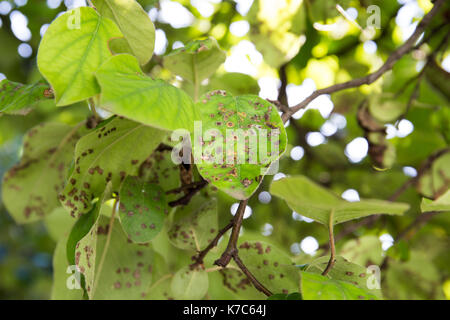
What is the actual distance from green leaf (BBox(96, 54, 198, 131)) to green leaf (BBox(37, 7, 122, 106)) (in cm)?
2

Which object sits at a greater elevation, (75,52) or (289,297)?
(75,52)

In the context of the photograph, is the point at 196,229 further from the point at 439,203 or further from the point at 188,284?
the point at 439,203

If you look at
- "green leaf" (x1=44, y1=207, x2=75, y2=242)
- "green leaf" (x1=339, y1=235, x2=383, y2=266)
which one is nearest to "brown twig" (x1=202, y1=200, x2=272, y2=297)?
"green leaf" (x1=339, y1=235, x2=383, y2=266)

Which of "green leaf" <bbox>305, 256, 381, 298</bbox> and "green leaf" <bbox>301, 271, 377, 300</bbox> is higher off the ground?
"green leaf" <bbox>301, 271, 377, 300</bbox>

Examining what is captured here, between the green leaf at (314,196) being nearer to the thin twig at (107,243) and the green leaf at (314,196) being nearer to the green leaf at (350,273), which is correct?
the green leaf at (350,273)

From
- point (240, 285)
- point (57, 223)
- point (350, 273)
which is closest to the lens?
point (350, 273)

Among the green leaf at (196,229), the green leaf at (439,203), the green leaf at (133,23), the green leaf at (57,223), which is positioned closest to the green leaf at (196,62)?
the green leaf at (133,23)

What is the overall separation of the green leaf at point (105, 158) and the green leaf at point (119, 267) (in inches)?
3.1

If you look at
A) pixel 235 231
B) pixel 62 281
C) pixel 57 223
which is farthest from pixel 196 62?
pixel 57 223

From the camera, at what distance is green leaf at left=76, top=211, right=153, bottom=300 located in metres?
0.48

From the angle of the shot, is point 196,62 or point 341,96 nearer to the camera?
point 196,62

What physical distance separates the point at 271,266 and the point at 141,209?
142mm

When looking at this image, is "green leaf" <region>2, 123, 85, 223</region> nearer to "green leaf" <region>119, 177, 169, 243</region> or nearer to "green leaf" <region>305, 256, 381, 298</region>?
"green leaf" <region>119, 177, 169, 243</region>

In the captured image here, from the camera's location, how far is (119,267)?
1.62 ft
